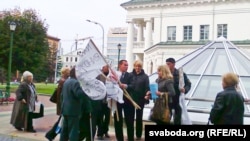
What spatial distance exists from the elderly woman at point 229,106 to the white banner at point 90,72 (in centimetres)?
301

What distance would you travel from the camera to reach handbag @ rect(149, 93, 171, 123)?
7930mm

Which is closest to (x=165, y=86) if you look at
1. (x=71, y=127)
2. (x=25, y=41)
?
(x=71, y=127)

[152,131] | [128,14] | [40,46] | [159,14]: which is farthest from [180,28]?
[152,131]

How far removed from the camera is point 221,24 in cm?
5122

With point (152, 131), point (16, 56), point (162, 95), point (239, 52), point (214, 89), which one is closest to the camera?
point (152, 131)

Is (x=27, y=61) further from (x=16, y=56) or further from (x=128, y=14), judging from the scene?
(x=128, y=14)

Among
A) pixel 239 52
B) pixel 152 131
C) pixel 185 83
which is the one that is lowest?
pixel 152 131

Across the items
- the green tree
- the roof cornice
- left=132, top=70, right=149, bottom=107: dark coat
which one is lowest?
left=132, top=70, right=149, bottom=107: dark coat

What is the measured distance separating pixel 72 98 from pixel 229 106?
137 inches

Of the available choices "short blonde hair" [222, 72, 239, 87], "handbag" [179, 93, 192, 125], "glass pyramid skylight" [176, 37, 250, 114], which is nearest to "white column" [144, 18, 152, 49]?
"glass pyramid skylight" [176, 37, 250, 114]

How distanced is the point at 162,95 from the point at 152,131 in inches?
111

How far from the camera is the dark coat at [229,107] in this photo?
629 centimetres

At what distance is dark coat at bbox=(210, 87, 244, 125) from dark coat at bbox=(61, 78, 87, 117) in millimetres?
3135

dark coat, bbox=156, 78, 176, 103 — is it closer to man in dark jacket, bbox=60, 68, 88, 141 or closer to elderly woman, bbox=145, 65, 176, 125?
elderly woman, bbox=145, 65, 176, 125
